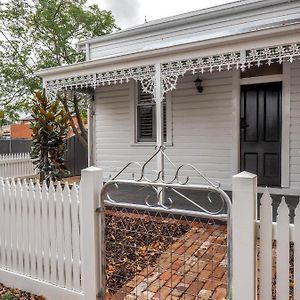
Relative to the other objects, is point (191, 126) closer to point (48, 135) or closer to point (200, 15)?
point (200, 15)

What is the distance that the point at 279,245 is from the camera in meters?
1.95

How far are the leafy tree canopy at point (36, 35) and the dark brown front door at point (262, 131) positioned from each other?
28.0 feet

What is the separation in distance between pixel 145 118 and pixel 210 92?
204 centimetres

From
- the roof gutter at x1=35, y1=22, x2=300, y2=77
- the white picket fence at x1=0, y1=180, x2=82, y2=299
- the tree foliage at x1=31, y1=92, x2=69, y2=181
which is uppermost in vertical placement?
the roof gutter at x1=35, y1=22, x2=300, y2=77

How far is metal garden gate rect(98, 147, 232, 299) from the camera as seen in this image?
2.48m

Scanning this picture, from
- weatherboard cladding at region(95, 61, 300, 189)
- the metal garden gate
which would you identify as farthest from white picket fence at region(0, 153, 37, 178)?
the metal garden gate

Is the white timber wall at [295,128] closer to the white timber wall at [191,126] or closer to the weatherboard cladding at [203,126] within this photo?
the weatherboard cladding at [203,126]

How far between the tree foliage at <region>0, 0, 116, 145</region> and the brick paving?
36.3 ft

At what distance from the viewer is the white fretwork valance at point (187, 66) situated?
15.6 feet

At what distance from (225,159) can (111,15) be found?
1015 centimetres

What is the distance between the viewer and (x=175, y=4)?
15469 millimetres

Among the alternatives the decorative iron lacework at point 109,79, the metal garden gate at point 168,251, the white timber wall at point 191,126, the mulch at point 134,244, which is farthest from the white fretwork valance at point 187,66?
the mulch at point 134,244

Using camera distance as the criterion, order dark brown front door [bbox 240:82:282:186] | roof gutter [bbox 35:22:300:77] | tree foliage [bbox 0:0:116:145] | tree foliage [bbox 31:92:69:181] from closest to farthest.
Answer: roof gutter [bbox 35:22:300:77] < dark brown front door [bbox 240:82:282:186] < tree foliage [bbox 31:92:69:181] < tree foliage [bbox 0:0:116:145]

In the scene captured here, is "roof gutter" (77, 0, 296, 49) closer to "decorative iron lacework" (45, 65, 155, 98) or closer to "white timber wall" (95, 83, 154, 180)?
"white timber wall" (95, 83, 154, 180)
